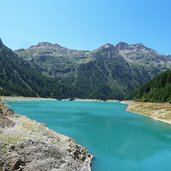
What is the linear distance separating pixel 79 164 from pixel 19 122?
13692 mm

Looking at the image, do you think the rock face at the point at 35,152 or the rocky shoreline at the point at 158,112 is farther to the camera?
the rocky shoreline at the point at 158,112

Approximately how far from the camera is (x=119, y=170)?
48062 millimetres

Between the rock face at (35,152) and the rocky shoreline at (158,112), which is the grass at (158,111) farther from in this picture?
the rock face at (35,152)

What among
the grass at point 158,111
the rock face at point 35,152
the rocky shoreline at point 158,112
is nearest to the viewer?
the rock face at point 35,152

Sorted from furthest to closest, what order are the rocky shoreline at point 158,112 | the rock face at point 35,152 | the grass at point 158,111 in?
the grass at point 158,111
the rocky shoreline at point 158,112
the rock face at point 35,152

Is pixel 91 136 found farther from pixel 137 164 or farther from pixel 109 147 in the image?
pixel 137 164

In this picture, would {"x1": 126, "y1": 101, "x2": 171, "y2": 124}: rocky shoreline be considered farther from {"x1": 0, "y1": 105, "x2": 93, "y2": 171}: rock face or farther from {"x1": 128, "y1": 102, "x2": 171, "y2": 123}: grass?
{"x1": 0, "y1": 105, "x2": 93, "y2": 171}: rock face

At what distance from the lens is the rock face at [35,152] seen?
3853 centimetres

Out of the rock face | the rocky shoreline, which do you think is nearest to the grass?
the rocky shoreline

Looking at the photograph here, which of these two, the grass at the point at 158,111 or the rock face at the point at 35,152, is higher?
the grass at the point at 158,111

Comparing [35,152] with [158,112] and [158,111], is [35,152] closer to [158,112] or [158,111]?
[158,112]

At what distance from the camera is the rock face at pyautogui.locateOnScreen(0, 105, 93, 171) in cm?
3853

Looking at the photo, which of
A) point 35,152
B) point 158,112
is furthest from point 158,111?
point 35,152

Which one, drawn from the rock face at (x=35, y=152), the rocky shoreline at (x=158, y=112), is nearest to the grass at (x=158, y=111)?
the rocky shoreline at (x=158, y=112)
